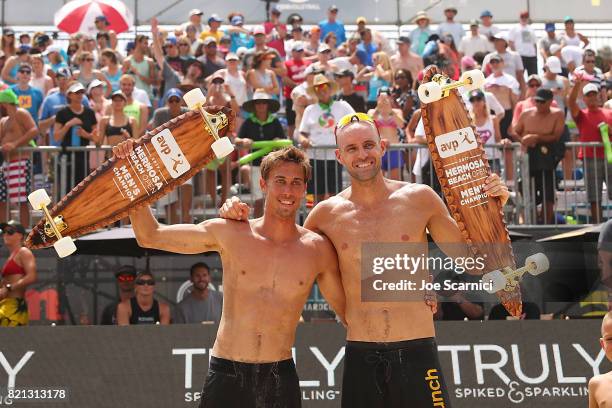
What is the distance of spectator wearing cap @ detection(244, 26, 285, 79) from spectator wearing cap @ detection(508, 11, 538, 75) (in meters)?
4.15

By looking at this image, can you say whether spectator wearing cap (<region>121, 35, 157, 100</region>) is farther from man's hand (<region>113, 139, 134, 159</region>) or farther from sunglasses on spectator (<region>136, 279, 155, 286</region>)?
man's hand (<region>113, 139, 134, 159</region>)

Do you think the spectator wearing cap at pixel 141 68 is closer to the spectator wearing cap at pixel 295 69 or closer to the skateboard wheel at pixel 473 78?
the spectator wearing cap at pixel 295 69

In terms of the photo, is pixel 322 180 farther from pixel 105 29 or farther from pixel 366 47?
pixel 105 29

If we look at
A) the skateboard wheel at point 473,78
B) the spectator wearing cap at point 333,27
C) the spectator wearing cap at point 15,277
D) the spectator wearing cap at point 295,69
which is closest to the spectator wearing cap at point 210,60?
the spectator wearing cap at point 295,69

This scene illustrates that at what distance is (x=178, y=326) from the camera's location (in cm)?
961

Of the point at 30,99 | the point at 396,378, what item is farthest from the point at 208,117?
the point at 30,99

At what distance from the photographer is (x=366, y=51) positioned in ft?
54.3

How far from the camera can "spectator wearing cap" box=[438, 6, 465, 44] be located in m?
17.4

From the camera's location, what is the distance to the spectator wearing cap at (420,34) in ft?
56.3

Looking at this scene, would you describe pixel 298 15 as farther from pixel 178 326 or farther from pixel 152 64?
pixel 178 326

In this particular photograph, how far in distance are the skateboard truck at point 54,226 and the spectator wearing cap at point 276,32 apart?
10844mm

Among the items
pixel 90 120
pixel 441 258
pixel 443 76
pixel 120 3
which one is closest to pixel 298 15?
pixel 120 3

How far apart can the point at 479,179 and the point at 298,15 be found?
12413 millimetres

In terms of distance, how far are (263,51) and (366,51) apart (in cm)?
205
